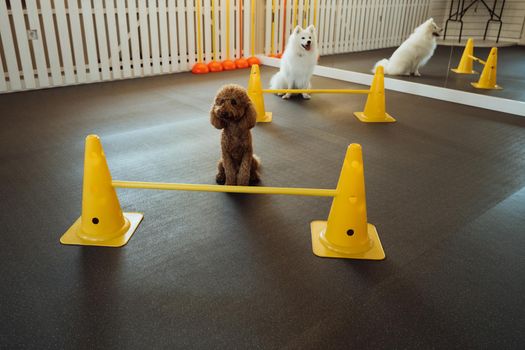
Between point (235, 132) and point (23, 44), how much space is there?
423cm

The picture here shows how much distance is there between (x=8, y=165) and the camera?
114 inches

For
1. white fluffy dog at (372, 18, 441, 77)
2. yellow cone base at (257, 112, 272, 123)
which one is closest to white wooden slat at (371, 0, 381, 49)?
white fluffy dog at (372, 18, 441, 77)

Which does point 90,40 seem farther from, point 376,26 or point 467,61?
point 467,61

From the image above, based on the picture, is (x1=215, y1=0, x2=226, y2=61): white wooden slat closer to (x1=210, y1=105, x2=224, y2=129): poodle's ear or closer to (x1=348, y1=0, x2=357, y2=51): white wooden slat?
(x1=348, y1=0, x2=357, y2=51): white wooden slat

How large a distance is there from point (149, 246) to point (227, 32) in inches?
227

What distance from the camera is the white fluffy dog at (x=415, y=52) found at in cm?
460

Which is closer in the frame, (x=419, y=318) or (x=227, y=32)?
(x=419, y=318)

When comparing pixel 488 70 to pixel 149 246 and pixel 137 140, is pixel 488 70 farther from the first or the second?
pixel 149 246

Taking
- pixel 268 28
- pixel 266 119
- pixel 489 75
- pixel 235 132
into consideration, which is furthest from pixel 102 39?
pixel 489 75

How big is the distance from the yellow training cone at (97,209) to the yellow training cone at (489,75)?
14.0ft

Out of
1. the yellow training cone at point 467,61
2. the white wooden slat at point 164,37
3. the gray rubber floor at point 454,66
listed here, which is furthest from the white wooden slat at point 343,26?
the white wooden slat at point 164,37

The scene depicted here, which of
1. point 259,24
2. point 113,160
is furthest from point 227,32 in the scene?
point 113,160

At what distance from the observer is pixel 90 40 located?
5.48 metres

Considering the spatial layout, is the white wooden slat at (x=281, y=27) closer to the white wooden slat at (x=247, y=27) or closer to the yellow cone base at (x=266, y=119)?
the white wooden slat at (x=247, y=27)
